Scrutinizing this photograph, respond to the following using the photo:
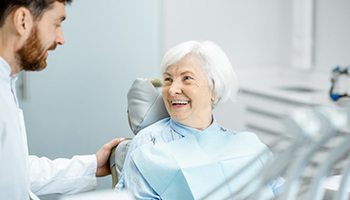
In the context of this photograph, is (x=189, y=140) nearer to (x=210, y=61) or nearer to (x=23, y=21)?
(x=210, y=61)

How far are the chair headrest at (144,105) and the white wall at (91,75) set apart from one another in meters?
1.20

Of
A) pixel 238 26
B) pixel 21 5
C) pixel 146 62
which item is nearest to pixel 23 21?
pixel 21 5

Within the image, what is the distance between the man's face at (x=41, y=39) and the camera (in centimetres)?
171

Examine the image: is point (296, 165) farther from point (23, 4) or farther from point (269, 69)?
point (269, 69)

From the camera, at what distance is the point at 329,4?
3.97m

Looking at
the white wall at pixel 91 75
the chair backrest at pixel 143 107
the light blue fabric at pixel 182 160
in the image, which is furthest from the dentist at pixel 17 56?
the white wall at pixel 91 75

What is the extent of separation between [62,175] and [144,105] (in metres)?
0.38

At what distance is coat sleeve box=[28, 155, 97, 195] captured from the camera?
2092mm

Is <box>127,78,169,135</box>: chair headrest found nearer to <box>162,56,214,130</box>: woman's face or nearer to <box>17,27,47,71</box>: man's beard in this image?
<box>162,56,214,130</box>: woman's face

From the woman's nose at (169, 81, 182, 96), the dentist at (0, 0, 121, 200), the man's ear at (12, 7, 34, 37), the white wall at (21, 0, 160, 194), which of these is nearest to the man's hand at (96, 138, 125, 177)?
the woman's nose at (169, 81, 182, 96)

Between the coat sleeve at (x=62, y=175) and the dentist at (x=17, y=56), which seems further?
the coat sleeve at (x=62, y=175)

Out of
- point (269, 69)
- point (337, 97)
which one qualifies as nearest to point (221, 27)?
point (269, 69)

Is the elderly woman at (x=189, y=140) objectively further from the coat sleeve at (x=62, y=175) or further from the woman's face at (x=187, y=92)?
the coat sleeve at (x=62, y=175)

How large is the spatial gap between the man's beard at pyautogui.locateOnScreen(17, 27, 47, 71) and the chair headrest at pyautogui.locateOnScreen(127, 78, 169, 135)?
578 millimetres
